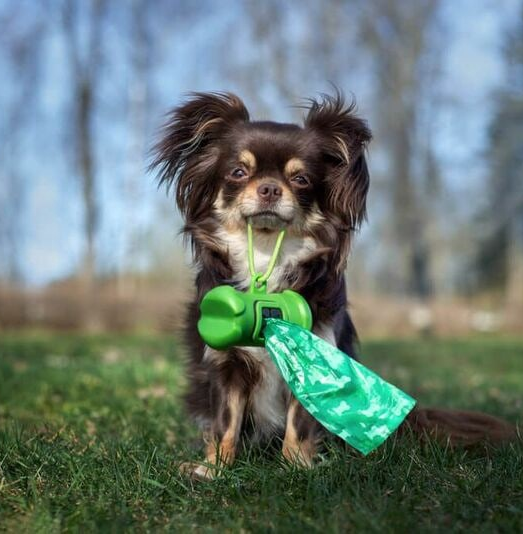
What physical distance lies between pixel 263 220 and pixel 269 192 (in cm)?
15

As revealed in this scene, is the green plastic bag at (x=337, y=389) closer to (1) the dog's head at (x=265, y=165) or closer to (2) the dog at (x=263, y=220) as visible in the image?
(2) the dog at (x=263, y=220)

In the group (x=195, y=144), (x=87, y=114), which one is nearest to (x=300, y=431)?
(x=195, y=144)

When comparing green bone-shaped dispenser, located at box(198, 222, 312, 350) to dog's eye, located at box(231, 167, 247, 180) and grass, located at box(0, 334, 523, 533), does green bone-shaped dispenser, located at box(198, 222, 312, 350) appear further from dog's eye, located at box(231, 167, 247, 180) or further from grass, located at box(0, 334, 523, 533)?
dog's eye, located at box(231, 167, 247, 180)

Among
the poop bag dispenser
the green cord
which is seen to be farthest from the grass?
the green cord

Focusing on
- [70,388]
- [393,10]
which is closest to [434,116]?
[393,10]

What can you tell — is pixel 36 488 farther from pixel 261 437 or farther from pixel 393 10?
pixel 393 10

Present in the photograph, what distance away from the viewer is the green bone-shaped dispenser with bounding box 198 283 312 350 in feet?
9.64

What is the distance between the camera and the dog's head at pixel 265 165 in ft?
11.2

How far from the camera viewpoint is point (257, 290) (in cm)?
336

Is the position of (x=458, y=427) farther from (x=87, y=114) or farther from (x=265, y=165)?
(x=87, y=114)

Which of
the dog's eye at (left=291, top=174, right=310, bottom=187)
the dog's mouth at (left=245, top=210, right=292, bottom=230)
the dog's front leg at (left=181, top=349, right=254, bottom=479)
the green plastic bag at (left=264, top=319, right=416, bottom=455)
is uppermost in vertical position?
the dog's eye at (left=291, top=174, right=310, bottom=187)

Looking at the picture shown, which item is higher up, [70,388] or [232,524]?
[232,524]

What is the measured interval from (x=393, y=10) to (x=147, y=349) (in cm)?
1468

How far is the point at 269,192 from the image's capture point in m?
3.31
